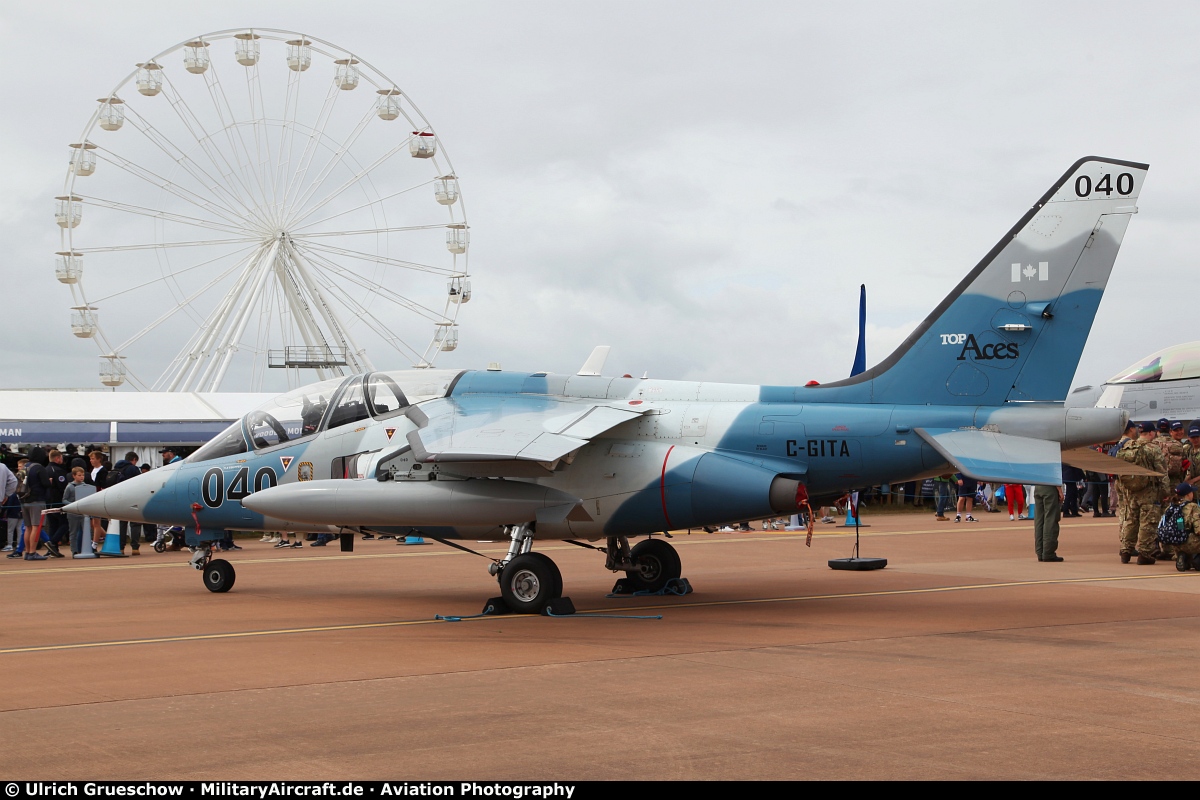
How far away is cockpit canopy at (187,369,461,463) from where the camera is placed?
13.2m

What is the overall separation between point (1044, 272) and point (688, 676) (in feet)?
20.1

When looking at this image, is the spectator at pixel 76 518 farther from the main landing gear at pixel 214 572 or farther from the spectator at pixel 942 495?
the spectator at pixel 942 495

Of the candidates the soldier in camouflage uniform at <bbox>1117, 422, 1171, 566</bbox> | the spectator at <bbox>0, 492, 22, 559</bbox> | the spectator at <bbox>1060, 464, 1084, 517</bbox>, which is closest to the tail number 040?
the soldier in camouflage uniform at <bbox>1117, 422, 1171, 566</bbox>

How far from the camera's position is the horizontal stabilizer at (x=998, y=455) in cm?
1082

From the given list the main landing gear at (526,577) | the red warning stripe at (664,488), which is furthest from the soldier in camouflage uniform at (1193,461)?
the main landing gear at (526,577)

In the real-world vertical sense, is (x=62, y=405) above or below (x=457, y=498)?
above

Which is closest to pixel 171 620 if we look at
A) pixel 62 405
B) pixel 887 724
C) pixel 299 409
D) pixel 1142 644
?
pixel 299 409

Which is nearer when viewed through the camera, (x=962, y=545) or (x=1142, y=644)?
(x=1142, y=644)

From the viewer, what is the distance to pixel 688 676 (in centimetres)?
821

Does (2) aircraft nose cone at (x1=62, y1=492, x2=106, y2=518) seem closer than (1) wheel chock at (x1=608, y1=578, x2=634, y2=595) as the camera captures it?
No

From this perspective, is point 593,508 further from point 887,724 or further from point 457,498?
point 887,724

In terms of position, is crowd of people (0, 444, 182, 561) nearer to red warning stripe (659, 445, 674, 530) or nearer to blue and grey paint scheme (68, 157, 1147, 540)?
blue and grey paint scheme (68, 157, 1147, 540)

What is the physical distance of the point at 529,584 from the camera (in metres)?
11.9

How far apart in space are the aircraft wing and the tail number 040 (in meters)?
4.92
